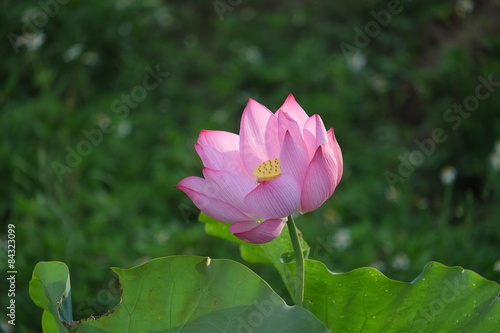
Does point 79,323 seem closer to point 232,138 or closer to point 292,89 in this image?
point 232,138

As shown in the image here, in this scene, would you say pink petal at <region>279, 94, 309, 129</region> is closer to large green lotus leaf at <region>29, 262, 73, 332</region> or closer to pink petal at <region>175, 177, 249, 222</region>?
pink petal at <region>175, 177, 249, 222</region>

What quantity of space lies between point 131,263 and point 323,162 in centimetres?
154

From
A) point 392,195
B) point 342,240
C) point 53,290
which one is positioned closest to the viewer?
point 53,290

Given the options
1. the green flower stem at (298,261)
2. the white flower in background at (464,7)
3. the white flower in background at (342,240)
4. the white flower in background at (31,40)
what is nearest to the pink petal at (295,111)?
the green flower stem at (298,261)

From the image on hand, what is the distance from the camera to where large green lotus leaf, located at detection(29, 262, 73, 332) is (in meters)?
0.84

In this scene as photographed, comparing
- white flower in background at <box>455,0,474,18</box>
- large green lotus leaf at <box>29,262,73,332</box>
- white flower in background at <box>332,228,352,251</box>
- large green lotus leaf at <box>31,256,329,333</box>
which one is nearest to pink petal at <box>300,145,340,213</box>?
large green lotus leaf at <box>31,256,329,333</box>

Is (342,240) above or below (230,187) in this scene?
below

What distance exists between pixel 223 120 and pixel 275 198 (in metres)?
2.41

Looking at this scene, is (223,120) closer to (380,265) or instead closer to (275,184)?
(380,265)

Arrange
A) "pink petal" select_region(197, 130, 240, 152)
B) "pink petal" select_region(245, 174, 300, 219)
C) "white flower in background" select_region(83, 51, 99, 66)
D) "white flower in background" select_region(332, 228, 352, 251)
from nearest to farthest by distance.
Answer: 1. "pink petal" select_region(245, 174, 300, 219)
2. "pink petal" select_region(197, 130, 240, 152)
3. "white flower in background" select_region(332, 228, 352, 251)
4. "white flower in background" select_region(83, 51, 99, 66)

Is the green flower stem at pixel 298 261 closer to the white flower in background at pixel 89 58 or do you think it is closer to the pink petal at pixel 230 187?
the pink petal at pixel 230 187

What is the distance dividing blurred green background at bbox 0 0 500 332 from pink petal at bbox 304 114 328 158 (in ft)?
3.74

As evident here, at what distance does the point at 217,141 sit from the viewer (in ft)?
2.82

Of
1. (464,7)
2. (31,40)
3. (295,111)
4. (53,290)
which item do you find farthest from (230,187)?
(464,7)
